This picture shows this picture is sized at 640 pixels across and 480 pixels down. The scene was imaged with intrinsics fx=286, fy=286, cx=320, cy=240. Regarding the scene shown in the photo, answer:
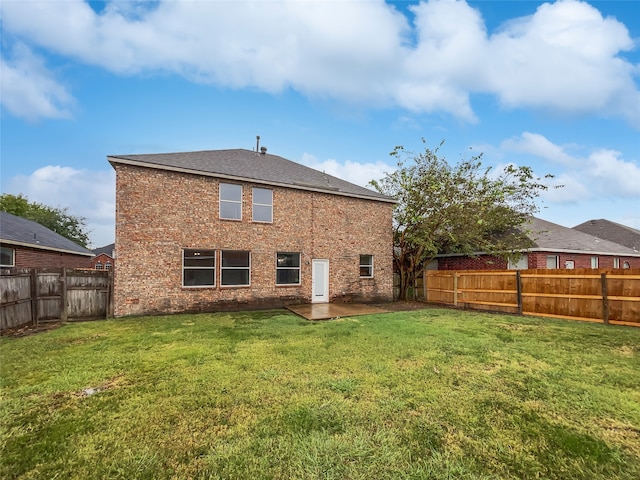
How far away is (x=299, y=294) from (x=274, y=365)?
25.7 feet

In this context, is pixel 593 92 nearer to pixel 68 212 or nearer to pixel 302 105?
pixel 302 105

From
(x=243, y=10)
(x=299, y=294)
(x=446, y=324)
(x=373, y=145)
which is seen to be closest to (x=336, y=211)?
(x=299, y=294)

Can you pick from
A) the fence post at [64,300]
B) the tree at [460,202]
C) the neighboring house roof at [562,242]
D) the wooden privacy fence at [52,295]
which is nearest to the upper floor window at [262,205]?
the wooden privacy fence at [52,295]

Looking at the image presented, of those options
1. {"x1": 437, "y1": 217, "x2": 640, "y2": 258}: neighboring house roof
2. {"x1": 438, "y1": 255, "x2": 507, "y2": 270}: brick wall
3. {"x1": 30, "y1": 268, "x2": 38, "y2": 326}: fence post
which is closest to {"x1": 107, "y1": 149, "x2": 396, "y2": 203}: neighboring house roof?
{"x1": 30, "y1": 268, "x2": 38, "y2": 326}: fence post

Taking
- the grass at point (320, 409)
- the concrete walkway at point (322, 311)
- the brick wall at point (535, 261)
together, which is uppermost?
the brick wall at point (535, 261)

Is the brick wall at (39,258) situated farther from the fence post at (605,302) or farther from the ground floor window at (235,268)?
the fence post at (605,302)

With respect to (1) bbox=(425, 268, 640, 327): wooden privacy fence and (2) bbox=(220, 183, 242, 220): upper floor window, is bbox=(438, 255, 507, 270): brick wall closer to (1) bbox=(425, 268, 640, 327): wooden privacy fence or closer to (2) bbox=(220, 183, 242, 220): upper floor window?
(1) bbox=(425, 268, 640, 327): wooden privacy fence

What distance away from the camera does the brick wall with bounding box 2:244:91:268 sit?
1427 cm

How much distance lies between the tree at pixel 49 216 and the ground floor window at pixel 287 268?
4135cm

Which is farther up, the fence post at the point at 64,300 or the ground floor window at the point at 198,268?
the ground floor window at the point at 198,268

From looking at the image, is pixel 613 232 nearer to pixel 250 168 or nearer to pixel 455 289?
pixel 455 289

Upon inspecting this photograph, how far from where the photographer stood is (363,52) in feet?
33.9

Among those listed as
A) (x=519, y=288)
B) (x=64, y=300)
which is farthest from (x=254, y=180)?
(x=519, y=288)

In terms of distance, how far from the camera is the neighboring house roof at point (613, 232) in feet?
83.3
